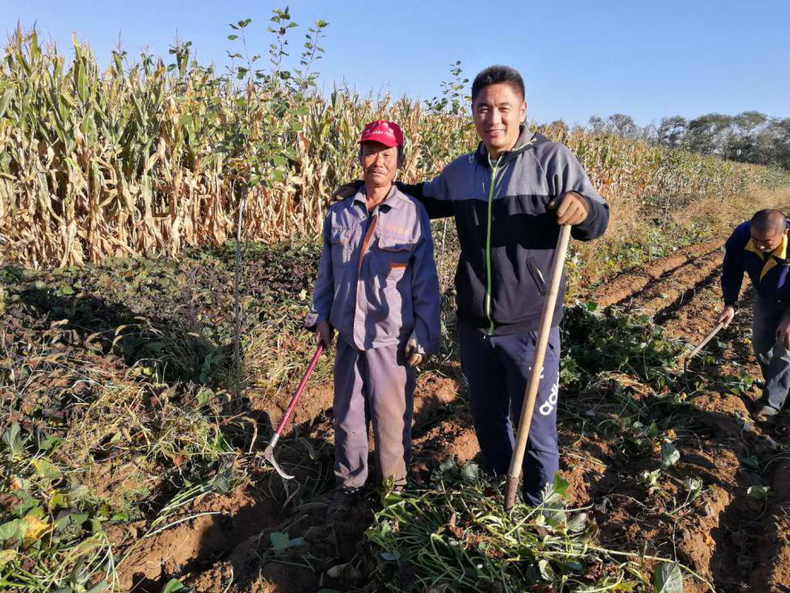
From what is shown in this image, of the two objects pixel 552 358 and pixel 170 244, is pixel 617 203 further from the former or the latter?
pixel 552 358

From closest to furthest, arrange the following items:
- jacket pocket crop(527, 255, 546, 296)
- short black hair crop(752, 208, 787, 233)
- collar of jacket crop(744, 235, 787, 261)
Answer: jacket pocket crop(527, 255, 546, 296), short black hair crop(752, 208, 787, 233), collar of jacket crop(744, 235, 787, 261)

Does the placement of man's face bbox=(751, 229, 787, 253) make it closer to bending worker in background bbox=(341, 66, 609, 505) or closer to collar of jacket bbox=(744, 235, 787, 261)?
collar of jacket bbox=(744, 235, 787, 261)

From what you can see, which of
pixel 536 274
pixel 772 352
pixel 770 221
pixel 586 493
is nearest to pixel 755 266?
pixel 770 221

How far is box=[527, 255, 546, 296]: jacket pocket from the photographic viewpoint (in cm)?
234

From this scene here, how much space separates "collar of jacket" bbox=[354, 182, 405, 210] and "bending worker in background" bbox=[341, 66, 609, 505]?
22 cm

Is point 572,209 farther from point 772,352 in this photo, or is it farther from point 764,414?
Answer: point 764,414

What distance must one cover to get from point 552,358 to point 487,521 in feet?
2.71

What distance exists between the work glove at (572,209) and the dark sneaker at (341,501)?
185 centimetres

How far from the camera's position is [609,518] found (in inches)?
114

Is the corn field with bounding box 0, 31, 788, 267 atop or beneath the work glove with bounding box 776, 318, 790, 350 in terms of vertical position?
atop

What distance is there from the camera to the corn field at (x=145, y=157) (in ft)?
13.9

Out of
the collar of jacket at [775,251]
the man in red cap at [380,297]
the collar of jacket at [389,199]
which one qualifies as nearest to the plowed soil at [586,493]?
the man in red cap at [380,297]

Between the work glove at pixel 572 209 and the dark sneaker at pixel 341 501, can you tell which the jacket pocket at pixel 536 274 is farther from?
the dark sneaker at pixel 341 501

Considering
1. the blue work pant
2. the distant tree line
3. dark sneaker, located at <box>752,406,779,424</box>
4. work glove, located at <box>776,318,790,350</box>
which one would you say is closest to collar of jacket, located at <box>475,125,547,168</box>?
work glove, located at <box>776,318,790,350</box>
